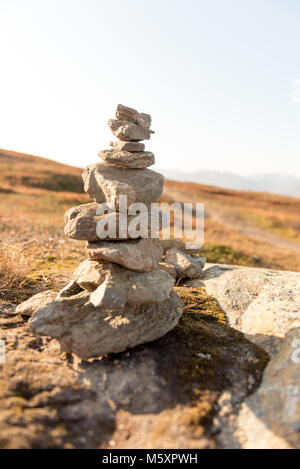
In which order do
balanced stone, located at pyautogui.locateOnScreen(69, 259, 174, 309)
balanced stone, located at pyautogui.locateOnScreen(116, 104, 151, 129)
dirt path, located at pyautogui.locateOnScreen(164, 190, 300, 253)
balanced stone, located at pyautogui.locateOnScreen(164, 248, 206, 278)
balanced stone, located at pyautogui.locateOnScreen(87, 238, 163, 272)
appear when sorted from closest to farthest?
balanced stone, located at pyautogui.locateOnScreen(69, 259, 174, 309) < balanced stone, located at pyautogui.locateOnScreen(87, 238, 163, 272) < balanced stone, located at pyautogui.locateOnScreen(116, 104, 151, 129) < balanced stone, located at pyautogui.locateOnScreen(164, 248, 206, 278) < dirt path, located at pyautogui.locateOnScreen(164, 190, 300, 253)

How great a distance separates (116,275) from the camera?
6.37 m

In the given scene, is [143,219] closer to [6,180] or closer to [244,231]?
[244,231]

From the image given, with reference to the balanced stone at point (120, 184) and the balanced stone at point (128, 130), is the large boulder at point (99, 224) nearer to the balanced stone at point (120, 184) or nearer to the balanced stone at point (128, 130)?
the balanced stone at point (120, 184)

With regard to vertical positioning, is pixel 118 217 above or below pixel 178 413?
above

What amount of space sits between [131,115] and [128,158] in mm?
1045

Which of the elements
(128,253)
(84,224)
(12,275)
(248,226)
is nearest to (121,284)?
(128,253)

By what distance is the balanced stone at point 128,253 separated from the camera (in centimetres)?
623

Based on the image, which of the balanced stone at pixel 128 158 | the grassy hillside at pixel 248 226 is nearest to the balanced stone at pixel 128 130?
the balanced stone at pixel 128 158

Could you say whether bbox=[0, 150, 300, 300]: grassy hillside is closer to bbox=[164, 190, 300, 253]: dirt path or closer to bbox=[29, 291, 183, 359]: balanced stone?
bbox=[164, 190, 300, 253]: dirt path

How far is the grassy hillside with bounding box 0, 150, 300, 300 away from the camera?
10055 mm

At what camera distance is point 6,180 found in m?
44.0

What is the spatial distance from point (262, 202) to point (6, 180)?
4404 centimetres

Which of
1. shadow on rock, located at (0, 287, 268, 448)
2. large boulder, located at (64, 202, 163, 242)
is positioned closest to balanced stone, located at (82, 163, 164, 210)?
large boulder, located at (64, 202, 163, 242)

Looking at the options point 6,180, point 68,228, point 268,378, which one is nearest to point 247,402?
point 268,378
